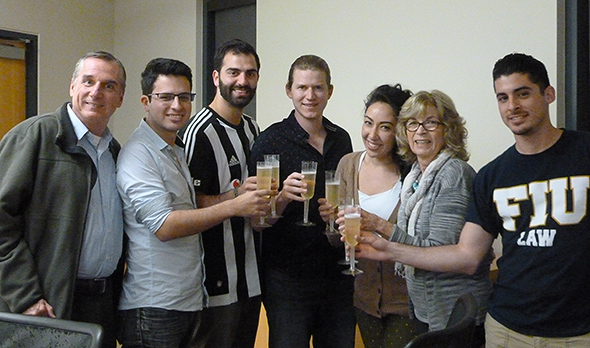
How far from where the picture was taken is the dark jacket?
6.54 ft

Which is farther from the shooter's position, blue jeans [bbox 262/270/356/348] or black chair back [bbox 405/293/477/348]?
blue jeans [bbox 262/270/356/348]

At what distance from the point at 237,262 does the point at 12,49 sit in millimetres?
4202

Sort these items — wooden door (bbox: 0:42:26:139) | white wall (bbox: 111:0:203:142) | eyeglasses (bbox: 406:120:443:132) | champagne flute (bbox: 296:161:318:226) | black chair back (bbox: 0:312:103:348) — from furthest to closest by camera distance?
wooden door (bbox: 0:42:26:139) → white wall (bbox: 111:0:203:142) → champagne flute (bbox: 296:161:318:226) → eyeglasses (bbox: 406:120:443:132) → black chair back (bbox: 0:312:103:348)

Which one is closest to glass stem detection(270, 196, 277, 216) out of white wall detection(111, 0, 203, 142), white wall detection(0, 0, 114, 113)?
white wall detection(111, 0, 203, 142)

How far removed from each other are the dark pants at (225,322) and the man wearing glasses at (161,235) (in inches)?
6.0

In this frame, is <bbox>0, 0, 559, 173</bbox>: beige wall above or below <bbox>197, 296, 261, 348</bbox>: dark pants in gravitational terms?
above

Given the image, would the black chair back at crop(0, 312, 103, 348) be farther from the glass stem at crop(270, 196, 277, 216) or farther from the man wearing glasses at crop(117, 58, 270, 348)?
the glass stem at crop(270, 196, 277, 216)

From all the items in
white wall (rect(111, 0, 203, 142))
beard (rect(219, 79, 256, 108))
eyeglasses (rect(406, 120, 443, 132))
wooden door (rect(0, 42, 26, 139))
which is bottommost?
eyeglasses (rect(406, 120, 443, 132))

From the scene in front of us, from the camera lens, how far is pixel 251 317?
2.69 meters

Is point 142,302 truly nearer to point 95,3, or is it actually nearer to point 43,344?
point 43,344

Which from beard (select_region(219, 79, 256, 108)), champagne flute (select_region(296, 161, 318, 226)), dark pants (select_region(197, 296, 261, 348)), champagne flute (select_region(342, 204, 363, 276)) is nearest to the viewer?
champagne flute (select_region(342, 204, 363, 276))

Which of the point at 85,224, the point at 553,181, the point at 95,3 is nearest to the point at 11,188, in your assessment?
the point at 85,224

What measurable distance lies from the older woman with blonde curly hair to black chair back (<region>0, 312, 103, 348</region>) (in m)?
1.13

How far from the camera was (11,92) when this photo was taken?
5.68 metres
